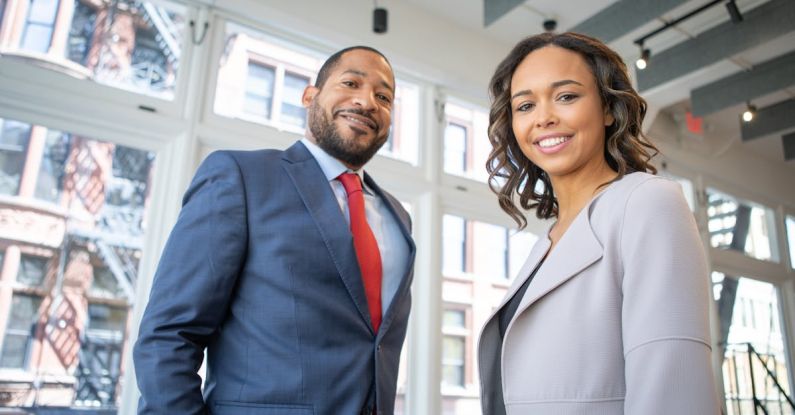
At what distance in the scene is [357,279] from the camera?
1305 millimetres

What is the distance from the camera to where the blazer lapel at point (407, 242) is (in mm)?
1352

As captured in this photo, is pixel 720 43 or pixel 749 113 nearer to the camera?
pixel 720 43

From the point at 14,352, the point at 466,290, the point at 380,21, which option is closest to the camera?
the point at 14,352

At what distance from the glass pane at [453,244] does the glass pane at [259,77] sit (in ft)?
3.86

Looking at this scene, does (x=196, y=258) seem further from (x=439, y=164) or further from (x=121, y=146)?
(x=439, y=164)

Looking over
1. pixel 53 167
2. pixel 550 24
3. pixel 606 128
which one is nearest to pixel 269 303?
pixel 606 128

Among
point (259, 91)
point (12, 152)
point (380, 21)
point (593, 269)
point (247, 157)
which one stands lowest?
point (593, 269)

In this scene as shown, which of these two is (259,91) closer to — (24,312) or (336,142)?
(24,312)

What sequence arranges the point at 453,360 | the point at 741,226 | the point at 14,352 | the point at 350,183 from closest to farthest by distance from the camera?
the point at 350,183
the point at 14,352
the point at 453,360
the point at 741,226

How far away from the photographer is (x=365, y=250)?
141cm

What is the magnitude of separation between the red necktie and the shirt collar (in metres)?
0.02

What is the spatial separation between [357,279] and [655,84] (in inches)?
146

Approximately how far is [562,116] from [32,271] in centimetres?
236

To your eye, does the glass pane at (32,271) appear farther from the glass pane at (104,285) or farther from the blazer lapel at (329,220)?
the blazer lapel at (329,220)
